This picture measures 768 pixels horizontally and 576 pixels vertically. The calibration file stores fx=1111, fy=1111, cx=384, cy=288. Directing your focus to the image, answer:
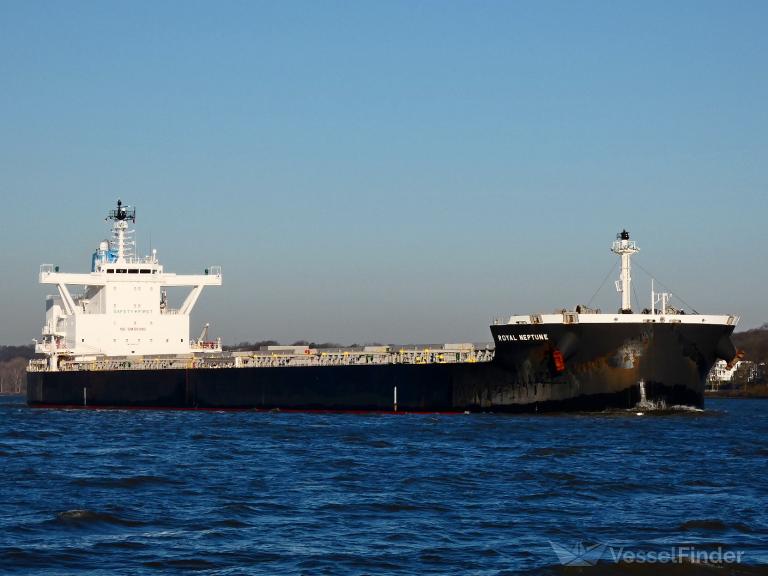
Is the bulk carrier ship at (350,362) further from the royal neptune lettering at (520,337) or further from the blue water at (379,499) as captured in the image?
the blue water at (379,499)

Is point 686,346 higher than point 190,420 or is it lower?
higher

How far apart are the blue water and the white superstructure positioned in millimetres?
27518

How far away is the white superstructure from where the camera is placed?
66188 millimetres

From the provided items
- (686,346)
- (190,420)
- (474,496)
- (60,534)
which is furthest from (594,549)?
(190,420)

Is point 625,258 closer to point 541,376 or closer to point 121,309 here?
point 541,376

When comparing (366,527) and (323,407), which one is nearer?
(366,527)

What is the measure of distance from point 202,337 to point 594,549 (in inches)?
2140

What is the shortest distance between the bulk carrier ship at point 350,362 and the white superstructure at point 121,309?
0.08 m

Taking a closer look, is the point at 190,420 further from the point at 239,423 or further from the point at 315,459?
the point at 315,459

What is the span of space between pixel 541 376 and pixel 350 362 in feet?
37.4

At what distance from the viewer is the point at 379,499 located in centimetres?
2261

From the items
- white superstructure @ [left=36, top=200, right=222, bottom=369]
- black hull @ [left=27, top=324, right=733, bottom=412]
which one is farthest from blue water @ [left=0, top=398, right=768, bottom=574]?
white superstructure @ [left=36, top=200, right=222, bottom=369]

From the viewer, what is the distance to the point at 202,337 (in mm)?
69812

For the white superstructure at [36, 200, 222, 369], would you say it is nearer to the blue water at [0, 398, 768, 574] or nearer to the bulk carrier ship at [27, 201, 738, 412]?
the bulk carrier ship at [27, 201, 738, 412]
